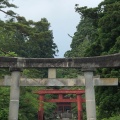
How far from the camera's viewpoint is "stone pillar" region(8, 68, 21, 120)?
11.3 metres

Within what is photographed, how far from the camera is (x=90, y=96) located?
11.4 meters

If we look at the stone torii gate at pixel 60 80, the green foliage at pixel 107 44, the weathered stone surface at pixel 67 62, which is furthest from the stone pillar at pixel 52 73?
the green foliage at pixel 107 44

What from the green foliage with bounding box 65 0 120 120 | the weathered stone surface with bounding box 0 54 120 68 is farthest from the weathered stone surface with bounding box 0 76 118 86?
the green foliage with bounding box 65 0 120 120

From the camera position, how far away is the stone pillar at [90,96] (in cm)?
1130

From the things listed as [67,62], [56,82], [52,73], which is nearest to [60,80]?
[56,82]

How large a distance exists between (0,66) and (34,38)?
20.7 feet

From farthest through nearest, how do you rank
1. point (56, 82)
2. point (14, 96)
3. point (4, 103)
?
1. point (4, 103)
2. point (56, 82)
3. point (14, 96)

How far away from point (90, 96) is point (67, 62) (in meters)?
1.73

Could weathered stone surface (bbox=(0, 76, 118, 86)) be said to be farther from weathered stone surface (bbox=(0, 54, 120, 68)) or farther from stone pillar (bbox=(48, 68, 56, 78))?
weathered stone surface (bbox=(0, 54, 120, 68))

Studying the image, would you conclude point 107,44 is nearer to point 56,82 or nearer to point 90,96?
point 90,96

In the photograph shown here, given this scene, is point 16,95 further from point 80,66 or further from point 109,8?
point 109,8

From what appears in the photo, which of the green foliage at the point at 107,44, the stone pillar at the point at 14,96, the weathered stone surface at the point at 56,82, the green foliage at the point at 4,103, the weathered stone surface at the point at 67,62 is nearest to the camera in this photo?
the stone pillar at the point at 14,96

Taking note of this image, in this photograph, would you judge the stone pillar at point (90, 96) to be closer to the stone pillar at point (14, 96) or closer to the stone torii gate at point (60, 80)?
the stone torii gate at point (60, 80)

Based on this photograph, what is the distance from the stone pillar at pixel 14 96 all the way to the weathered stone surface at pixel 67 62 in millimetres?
450
